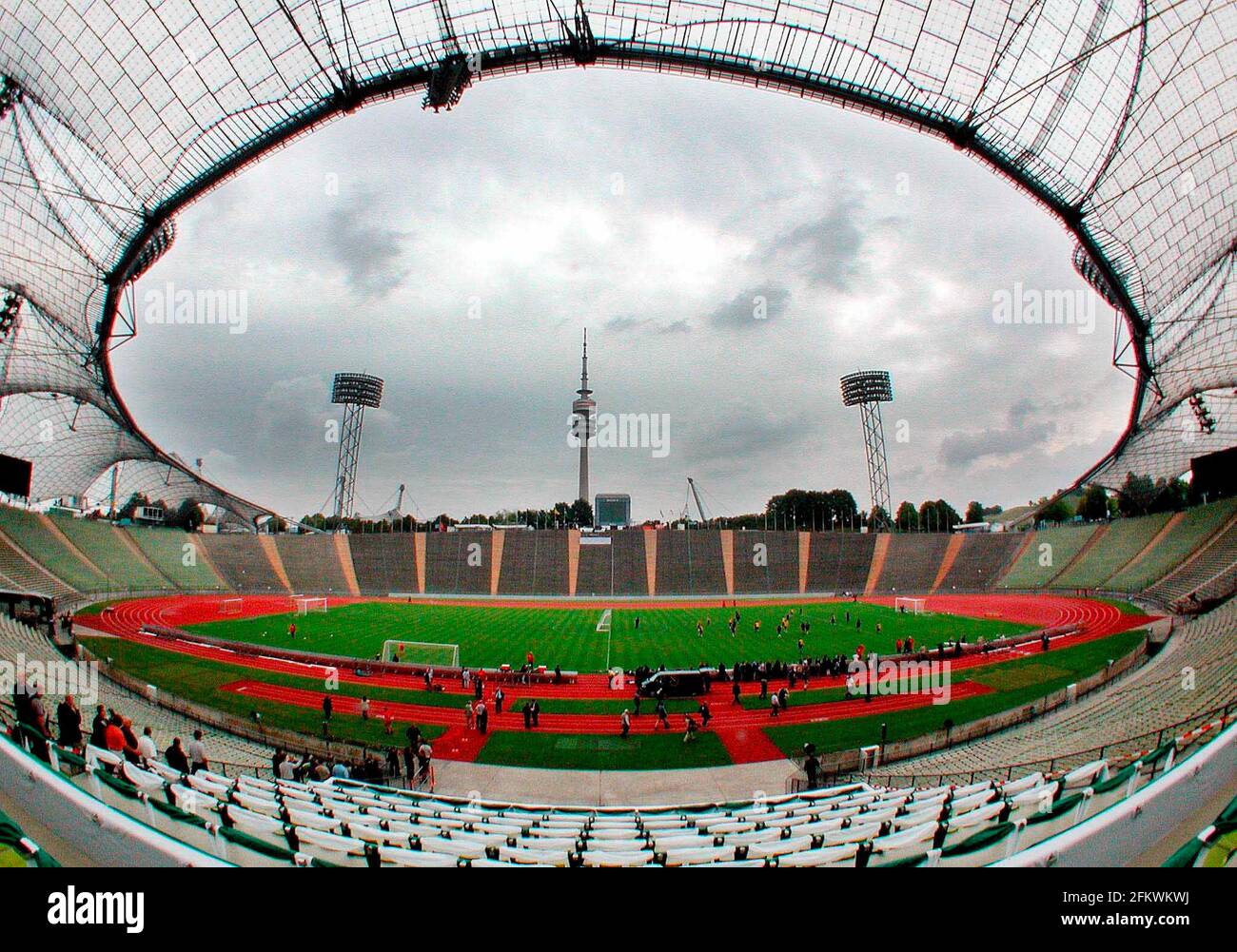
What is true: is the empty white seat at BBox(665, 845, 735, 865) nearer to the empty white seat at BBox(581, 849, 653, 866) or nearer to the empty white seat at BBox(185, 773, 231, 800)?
the empty white seat at BBox(581, 849, 653, 866)

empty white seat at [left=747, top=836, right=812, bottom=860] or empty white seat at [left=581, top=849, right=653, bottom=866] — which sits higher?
empty white seat at [left=581, top=849, right=653, bottom=866]

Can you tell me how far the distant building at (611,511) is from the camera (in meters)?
136

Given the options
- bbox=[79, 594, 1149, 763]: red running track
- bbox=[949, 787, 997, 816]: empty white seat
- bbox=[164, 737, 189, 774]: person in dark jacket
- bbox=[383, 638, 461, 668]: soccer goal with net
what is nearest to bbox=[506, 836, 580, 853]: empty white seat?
bbox=[949, 787, 997, 816]: empty white seat

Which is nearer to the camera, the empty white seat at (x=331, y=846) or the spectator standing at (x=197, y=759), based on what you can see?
the empty white seat at (x=331, y=846)

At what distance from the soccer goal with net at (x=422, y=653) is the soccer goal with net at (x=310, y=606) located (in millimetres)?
22811

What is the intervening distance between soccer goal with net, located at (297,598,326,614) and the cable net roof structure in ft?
94.6

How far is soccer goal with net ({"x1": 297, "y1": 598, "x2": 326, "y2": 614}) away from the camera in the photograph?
161ft

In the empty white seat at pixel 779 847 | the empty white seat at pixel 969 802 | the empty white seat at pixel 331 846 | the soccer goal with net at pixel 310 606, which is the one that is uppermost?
the empty white seat at pixel 331 846

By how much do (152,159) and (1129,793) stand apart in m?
36.6

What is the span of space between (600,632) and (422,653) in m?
12.7

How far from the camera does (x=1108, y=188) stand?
82.6 ft

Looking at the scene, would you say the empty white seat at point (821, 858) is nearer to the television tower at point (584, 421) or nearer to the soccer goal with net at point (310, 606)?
the soccer goal with net at point (310, 606)

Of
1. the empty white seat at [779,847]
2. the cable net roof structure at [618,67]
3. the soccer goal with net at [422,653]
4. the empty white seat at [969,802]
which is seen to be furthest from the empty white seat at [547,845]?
the cable net roof structure at [618,67]

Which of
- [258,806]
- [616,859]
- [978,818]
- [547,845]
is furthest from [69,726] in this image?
[978,818]
